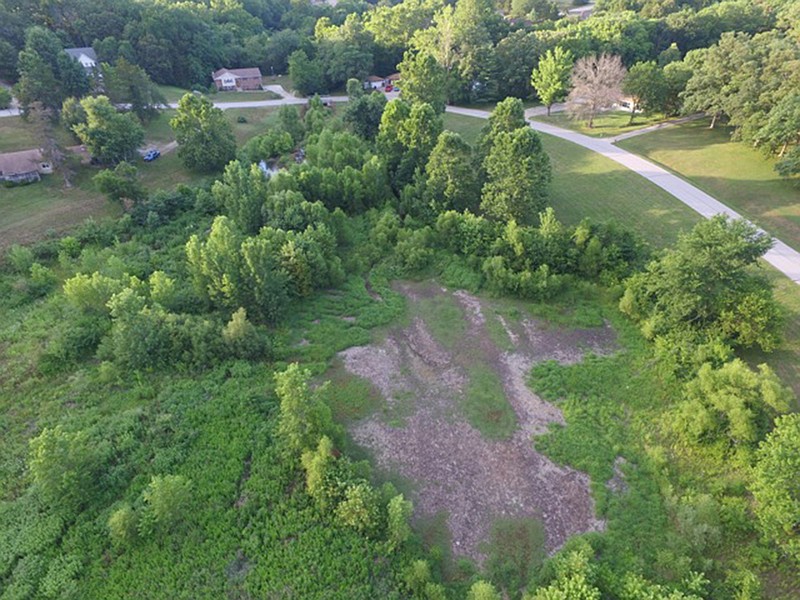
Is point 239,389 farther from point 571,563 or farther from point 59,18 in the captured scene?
point 59,18

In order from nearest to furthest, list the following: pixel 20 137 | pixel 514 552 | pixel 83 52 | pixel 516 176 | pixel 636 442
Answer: pixel 514 552 < pixel 636 442 < pixel 516 176 < pixel 20 137 < pixel 83 52

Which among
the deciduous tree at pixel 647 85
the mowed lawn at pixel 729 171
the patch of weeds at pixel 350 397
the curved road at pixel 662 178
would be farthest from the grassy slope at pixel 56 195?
the mowed lawn at pixel 729 171

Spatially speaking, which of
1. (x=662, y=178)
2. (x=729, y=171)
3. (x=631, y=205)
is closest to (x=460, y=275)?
(x=631, y=205)

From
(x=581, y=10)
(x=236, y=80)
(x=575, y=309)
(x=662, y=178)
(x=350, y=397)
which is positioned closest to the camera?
(x=350, y=397)

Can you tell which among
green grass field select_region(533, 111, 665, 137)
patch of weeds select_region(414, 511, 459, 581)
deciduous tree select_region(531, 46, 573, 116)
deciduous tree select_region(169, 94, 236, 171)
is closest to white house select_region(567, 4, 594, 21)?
deciduous tree select_region(531, 46, 573, 116)

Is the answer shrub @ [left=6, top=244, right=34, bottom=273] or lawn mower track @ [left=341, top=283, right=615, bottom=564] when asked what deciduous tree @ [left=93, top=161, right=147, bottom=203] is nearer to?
shrub @ [left=6, top=244, right=34, bottom=273]

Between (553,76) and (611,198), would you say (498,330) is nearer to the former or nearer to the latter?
(611,198)

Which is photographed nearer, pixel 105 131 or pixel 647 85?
pixel 105 131

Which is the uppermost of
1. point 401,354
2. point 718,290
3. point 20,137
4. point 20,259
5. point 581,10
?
point 581,10
